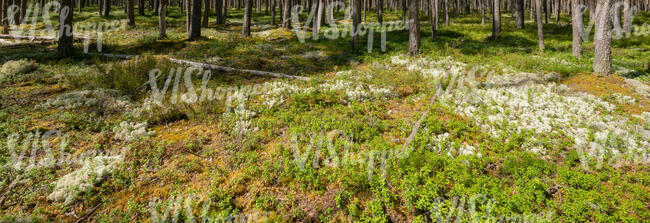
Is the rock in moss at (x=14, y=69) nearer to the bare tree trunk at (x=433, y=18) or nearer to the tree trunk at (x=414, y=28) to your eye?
the tree trunk at (x=414, y=28)

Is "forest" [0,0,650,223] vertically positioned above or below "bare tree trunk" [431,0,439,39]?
below

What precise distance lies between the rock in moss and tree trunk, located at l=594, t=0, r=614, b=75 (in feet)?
70.1

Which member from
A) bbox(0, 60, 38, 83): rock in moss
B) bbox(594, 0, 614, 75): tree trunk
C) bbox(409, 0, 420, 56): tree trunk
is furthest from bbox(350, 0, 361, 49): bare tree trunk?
bbox(0, 60, 38, 83): rock in moss

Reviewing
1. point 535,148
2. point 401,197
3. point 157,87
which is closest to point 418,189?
point 401,197

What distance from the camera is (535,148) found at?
575 cm

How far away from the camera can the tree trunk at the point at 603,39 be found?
9.45m

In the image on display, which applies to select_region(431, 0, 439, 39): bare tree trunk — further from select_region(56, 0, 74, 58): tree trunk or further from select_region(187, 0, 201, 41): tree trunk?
select_region(56, 0, 74, 58): tree trunk

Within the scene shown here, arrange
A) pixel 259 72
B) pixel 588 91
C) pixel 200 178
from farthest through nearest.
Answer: pixel 259 72 < pixel 588 91 < pixel 200 178

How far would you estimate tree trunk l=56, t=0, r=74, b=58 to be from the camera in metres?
12.0

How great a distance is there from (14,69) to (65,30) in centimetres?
304

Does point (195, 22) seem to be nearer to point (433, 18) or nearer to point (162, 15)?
point (162, 15)

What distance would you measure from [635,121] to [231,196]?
957 cm

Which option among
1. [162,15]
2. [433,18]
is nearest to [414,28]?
[433,18]

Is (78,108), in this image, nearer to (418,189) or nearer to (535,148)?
(418,189)
